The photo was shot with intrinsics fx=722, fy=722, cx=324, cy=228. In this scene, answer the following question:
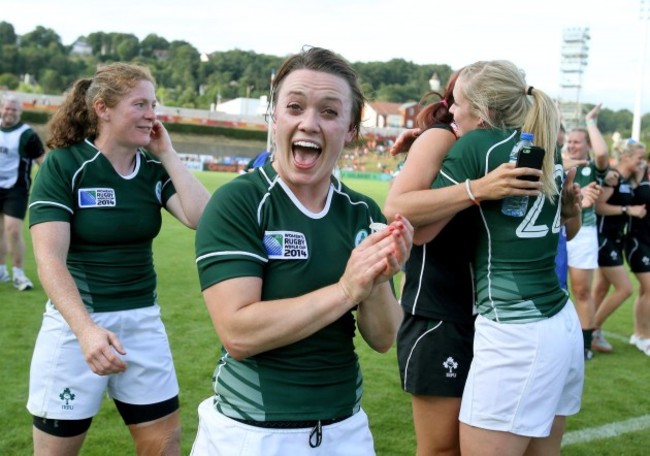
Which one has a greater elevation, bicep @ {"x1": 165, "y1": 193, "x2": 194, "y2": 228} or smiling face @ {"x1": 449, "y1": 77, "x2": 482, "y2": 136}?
smiling face @ {"x1": 449, "y1": 77, "x2": 482, "y2": 136}

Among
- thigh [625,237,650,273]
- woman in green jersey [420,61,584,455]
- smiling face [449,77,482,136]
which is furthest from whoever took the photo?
thigh [625,237,650,273]

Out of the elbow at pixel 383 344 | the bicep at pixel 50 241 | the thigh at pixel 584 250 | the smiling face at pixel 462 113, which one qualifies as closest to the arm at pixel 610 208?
the thigh at pixel 584 250

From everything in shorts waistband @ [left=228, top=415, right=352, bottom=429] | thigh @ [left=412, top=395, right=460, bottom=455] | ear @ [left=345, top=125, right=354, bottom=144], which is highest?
ear @ [left=345, top=125, right=354, bottom=144]

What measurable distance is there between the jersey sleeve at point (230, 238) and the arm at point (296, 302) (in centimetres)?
4

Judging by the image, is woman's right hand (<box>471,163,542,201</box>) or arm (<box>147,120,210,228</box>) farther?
arm (<box>147,120,210,228</box>)

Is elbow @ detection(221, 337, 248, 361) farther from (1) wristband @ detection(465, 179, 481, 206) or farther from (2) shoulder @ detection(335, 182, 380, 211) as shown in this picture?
(1) wristband @ detection(465, 179, 481, 206)

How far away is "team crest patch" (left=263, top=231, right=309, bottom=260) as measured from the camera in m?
2.13

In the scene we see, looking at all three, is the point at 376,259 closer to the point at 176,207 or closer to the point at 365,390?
the point at 176,207

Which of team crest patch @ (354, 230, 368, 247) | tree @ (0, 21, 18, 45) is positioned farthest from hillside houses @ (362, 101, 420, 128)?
team crest patch @ (354, 230, 368, 247)

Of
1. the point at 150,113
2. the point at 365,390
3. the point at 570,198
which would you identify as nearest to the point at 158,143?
the point at 150,113

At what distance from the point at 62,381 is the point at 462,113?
6.98 feet

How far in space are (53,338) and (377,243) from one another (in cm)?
202

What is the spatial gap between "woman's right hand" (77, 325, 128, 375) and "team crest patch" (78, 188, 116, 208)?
70 cm

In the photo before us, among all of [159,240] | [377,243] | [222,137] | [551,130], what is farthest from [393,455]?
[222,137]
